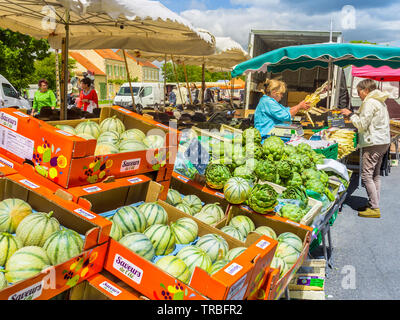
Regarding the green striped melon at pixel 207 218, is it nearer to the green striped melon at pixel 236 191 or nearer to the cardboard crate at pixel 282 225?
the cardboard crate at pixel 282 225

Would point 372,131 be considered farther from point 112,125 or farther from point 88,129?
point 88,129

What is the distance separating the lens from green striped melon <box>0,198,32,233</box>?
6.71 ft

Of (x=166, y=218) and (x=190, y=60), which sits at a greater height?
(x=190, y=60)

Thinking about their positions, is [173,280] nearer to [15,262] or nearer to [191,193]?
[15,262]

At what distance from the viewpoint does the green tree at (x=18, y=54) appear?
67.8 feet

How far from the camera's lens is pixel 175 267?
2.03 meters

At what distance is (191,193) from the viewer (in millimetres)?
3670

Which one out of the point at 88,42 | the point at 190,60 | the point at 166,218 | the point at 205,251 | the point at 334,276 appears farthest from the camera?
Answer: the point at 190,60

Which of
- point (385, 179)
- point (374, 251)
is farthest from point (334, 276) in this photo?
point (385, 179)

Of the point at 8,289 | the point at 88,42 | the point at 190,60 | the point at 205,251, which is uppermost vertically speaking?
the point at 190,60

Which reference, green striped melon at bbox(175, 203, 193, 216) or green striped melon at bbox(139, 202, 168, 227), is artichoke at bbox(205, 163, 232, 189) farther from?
green striped melon at bbox(139, 202, 168, 227)

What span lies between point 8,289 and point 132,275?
2.19 ft

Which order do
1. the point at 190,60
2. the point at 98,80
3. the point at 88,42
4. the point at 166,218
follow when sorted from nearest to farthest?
the point at 166,218
the point at 88,42
the point at 190,60
the point at 98,80
